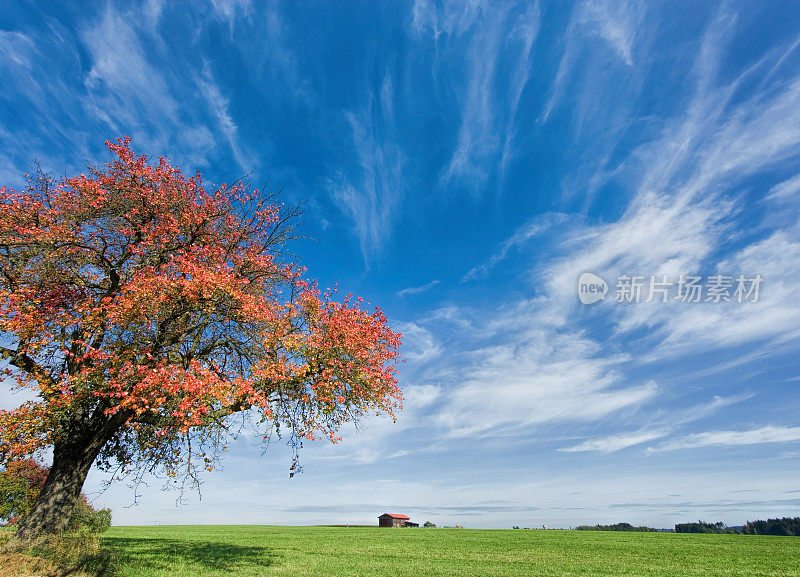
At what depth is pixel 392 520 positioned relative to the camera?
292ft

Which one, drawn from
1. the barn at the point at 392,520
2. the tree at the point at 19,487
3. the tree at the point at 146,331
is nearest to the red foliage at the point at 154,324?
the tree at the point at 146,331

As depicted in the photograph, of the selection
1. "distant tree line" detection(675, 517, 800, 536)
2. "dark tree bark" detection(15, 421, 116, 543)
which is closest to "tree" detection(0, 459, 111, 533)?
"dark tree bark" detection(15, 421, 116, 543)

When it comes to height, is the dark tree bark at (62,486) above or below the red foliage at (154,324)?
below

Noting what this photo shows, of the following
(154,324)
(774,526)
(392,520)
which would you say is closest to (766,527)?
(774,526)

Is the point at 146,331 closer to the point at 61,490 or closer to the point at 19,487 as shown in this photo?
the point at 61,490

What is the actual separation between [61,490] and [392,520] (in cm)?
8411

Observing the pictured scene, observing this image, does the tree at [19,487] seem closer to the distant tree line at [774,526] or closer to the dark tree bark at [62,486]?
the dark tree bark at [62,486]

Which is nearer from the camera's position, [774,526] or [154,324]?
[154,324]

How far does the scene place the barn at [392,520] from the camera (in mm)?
89062

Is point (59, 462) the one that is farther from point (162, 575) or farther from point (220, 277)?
point (220, 277)

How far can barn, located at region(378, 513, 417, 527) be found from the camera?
89062 mm

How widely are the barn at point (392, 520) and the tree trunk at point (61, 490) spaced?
8308cm

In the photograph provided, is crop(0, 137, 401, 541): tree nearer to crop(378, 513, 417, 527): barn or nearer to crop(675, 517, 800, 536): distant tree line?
crop(378, 513, 417, 527): barn

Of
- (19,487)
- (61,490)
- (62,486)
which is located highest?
(19,487)
